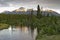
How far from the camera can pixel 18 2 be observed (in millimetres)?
34625

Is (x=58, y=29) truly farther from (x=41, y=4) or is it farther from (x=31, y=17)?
(x=31, y=17)

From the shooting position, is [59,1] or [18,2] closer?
[59,1]

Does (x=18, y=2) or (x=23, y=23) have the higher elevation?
(x=18, y=2)

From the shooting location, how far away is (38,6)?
3509cm

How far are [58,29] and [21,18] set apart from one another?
61.0ft

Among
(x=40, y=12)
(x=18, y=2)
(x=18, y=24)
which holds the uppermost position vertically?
(x=18, y=2)

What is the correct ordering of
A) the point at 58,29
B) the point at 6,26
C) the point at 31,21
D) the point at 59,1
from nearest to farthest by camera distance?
the point at 58,29 < the point at 59,1 < the point at 6,26 < the point at 31,21

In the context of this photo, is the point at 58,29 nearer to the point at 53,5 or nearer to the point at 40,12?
the point at 53,5

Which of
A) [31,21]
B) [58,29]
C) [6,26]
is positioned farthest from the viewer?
[31,21]

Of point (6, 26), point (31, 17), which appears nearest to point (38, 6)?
point (31, 17)

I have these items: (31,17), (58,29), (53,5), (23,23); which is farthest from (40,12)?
(58,29)

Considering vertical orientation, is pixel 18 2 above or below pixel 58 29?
above

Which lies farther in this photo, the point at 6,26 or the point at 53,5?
the point at 6,26

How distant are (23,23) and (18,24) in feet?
3.72
